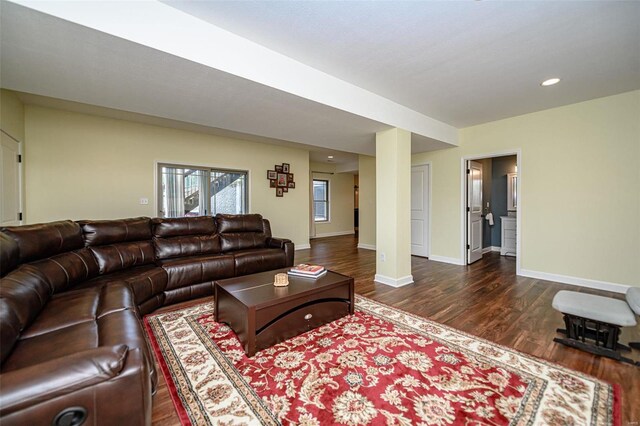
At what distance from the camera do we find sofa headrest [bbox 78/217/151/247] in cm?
280

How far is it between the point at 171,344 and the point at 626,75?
5369 millimetres

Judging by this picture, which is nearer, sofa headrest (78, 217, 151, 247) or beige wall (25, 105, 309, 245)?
sofa headrest (78, 217, 151, 247)

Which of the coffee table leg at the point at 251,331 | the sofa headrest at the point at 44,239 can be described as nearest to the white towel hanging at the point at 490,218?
the coffee table leg at the point at 251,331

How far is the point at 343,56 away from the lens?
97.2 inches

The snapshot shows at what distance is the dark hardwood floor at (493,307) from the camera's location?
172 cm

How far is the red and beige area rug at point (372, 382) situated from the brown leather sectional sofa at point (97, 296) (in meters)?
0.43

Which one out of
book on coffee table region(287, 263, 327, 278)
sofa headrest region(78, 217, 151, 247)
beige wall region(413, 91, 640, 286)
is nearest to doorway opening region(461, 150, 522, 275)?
beige wall region(413, 91, 640, 286)

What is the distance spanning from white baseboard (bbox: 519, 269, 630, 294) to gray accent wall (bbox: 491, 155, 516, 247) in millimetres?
2082

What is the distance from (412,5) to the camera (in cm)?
183

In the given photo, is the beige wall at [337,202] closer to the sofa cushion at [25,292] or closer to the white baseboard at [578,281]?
the white baseboard at [578,281]

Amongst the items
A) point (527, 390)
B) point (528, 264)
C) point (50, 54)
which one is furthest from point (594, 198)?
point (50, 54)

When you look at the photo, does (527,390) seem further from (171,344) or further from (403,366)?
(171,344)

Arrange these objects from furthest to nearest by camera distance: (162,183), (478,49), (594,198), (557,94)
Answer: (162,183), (594,198), (557,94), (478,49)

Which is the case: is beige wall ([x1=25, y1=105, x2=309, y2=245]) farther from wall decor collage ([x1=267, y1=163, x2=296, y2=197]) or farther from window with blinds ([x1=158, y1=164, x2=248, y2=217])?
wall decor collage ([x1=267, y1=163, x2=296, y2=197])
